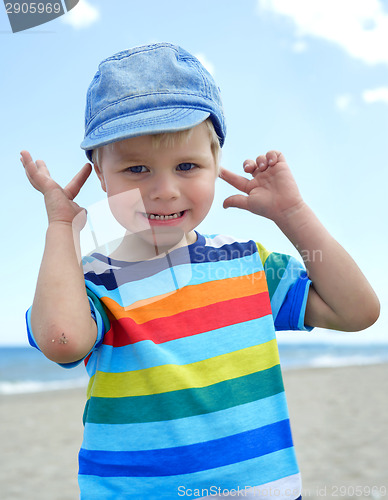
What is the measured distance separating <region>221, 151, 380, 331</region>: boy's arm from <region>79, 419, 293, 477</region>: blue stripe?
0.40m

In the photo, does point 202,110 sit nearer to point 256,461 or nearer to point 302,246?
point 302,246

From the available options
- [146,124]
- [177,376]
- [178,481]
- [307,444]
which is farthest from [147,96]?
[307,444]

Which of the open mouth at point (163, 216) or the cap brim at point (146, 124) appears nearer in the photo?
the cap brim at point (146, 124)

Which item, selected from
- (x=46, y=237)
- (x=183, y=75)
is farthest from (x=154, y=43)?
(x=46, y=237)

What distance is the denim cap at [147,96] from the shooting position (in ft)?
4.07

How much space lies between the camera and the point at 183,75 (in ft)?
4.33

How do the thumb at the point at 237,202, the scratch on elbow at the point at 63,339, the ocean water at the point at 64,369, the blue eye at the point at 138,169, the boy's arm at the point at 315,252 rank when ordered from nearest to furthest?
the scratch on elbow at the point at 63,339 → the blue eye at the point at 138,169 → the boy's arm at the point at 315,252 → the thumb at the point at 237,202 → the ocean water at the point at 64,369

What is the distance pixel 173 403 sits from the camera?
1.24m

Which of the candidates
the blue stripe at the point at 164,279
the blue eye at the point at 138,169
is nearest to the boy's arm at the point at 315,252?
the blue stripe at the point at 164,279

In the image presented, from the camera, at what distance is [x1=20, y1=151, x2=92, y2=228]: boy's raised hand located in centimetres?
137

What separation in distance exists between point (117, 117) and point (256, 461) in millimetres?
971

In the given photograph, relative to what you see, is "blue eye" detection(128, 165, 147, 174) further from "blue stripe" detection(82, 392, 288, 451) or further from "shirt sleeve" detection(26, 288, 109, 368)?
"blue stripe" detection(82, 392, 288, 451)

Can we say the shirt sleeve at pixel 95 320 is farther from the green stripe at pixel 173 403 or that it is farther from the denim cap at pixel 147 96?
the denim cap at pixel 147 96

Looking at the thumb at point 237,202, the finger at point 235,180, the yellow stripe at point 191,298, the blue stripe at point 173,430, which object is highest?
the finger at point 235,180
